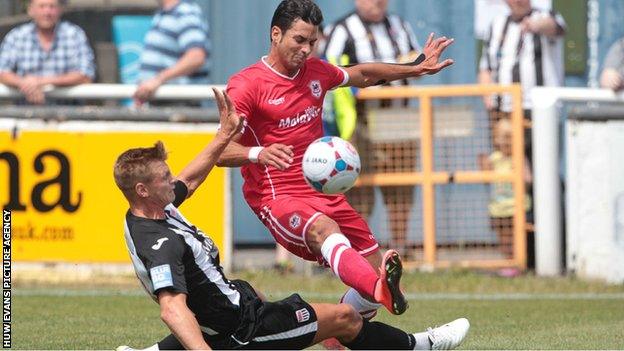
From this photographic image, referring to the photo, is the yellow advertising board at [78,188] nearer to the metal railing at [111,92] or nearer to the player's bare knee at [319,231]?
the metal railing at [111,92]

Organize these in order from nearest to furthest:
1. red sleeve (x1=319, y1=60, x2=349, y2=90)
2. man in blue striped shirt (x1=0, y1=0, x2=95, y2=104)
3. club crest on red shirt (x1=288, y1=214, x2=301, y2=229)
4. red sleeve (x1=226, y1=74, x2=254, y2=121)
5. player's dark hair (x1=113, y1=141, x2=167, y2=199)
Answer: player's dark hair (x1=113, y1=141, x2=167, y2=199) < club crest on red shirt (x1=288, y1=214, x2=301, y2=229) < red sleeve (x1=226, y1=74, x2=254, y2=121) < red sleeve (x1=319, y1=60, x2=349, y2=90) < man in blue striped shirt (x1=0, y1=0, x2=95, y2=104)

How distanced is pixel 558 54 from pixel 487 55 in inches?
27.4

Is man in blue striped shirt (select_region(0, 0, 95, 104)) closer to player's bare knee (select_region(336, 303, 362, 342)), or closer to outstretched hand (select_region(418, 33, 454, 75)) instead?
outstretched hand (select_region(418, 33, 454, 75))

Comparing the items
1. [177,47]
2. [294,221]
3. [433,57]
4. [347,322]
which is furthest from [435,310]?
[177,47]

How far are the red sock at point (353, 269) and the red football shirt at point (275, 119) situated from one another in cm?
78

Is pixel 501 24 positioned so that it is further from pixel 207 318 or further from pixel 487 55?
pixel 207 318

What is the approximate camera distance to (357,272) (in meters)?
8.38

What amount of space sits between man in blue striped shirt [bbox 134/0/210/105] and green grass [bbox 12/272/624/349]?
2179 mm

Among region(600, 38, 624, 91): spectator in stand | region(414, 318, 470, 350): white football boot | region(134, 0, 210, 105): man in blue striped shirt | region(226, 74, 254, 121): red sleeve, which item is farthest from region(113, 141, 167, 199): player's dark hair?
region(600, 38, 624, 91): spectator in stand

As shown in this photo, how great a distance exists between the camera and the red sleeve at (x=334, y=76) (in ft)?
31.3

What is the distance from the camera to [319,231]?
887 centimetres

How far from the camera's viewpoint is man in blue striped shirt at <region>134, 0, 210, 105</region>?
47.9ft


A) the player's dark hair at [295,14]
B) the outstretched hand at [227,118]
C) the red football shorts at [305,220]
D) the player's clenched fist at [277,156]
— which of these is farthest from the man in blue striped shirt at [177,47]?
the outstretched hand at [227,118]

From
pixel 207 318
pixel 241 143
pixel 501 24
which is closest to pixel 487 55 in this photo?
pixel 501 24
